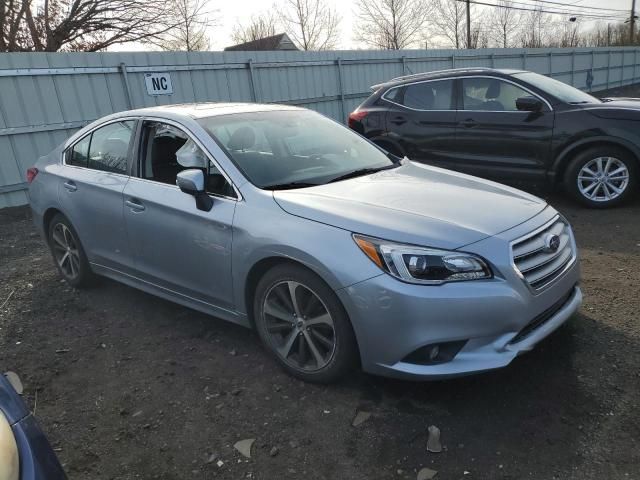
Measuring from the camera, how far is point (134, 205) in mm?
3828

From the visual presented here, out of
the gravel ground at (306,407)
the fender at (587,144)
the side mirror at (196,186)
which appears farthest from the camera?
the fender at (587,144)

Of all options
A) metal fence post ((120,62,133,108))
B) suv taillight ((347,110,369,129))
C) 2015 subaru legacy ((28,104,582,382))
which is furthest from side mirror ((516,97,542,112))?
metal fence post ((120,62,133,108))

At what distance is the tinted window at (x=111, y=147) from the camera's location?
411 centimetres

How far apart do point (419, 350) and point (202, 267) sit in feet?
4.97

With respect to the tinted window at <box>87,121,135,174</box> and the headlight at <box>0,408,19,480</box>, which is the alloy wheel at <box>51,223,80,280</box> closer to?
the tinted window at <box>87,121,135,174</box>

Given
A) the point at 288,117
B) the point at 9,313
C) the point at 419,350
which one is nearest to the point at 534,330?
the point at 419,350

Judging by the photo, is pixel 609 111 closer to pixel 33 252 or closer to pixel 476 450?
pixel 476 450

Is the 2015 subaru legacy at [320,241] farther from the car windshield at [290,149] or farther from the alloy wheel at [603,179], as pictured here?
the alloy wheel at [603,179]

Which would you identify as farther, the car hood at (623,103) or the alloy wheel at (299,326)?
the car hood at (623,103)

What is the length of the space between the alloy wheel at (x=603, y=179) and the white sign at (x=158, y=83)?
767 cm

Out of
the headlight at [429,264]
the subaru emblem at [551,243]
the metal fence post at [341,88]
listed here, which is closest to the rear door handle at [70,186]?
the headlight at [429,264]

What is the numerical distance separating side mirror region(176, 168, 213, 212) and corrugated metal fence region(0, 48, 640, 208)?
674cm

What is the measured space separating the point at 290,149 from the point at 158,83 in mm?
7618

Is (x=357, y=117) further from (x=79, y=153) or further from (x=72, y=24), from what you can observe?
(x=72, y=24)
